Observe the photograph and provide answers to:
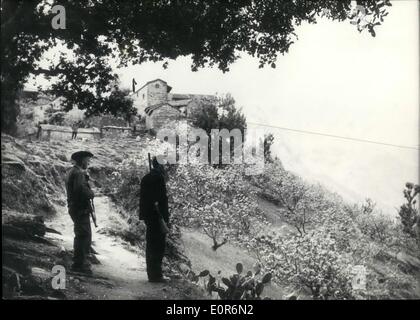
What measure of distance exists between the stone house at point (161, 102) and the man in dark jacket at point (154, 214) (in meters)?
2.19

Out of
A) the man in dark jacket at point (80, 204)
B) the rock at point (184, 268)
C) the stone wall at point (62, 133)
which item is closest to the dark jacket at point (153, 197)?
the man in dark jacket at point (80, 204)

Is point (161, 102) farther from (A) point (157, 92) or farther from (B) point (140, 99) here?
(B) point (140, 99)

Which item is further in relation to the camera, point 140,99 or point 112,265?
point 140,99

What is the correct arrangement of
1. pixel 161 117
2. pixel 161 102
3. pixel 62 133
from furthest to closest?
pixel 161 117 < pixel 161 102 < pixel 62 133

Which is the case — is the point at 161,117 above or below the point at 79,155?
above

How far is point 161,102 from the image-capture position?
911cm

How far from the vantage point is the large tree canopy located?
738cm

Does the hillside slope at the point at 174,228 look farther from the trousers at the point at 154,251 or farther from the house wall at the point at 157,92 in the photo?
the house wall at the point at 157,92

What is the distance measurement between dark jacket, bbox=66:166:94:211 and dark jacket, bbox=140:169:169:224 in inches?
34.1

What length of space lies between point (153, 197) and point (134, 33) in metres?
3.06

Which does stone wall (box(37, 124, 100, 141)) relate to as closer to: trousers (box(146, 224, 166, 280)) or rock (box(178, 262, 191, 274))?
trousers (box(146, 224, 166, 280))

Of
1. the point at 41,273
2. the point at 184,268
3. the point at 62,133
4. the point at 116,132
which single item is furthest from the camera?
the point at 116,132

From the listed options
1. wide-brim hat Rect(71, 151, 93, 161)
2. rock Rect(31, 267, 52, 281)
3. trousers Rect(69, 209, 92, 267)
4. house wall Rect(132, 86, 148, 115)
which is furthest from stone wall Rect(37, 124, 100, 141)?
rock Rect(31, 267, 52, 281)

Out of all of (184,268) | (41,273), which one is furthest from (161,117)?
(41,273)
